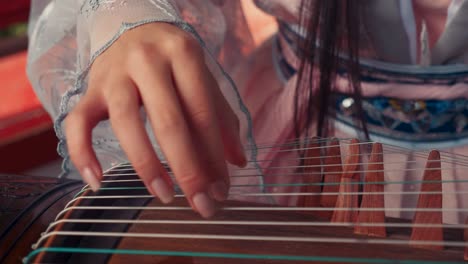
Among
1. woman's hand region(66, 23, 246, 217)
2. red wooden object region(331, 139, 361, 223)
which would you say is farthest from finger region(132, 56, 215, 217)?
red wooden object region(331, 139, 361, 223)

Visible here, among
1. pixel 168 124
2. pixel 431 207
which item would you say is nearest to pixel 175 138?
pixel 168 124

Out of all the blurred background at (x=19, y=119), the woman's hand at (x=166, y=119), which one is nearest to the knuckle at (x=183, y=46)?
the woman's hand at (x=166, y=119)

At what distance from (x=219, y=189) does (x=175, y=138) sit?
0.19 feet

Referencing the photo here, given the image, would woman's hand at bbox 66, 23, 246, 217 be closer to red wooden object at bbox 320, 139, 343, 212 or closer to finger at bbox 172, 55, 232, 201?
finger at bbox 172, 55, 232, 201

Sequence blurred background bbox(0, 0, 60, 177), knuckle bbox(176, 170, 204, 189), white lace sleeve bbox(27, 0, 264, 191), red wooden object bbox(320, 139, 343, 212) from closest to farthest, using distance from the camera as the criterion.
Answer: knuckle bbox(176, 170, 204, 189) < red wooden object bbox(320, 139, 343, 212) < white lace sleeve bbox(27, 0, 264, 191) < blurred background bbox(0, 0, 60, 177)

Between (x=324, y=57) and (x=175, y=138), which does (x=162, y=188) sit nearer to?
(x=175, y=138)

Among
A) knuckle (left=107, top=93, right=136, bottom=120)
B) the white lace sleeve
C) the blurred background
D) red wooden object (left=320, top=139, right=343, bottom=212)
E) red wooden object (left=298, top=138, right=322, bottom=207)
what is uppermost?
knuckle (left=107, top=93, right=136, bottom=120)

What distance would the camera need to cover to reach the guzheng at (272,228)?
497 millimetres

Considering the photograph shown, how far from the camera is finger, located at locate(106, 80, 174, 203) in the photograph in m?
0.47

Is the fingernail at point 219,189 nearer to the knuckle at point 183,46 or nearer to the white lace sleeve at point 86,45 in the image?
the knuckle at point 183,46

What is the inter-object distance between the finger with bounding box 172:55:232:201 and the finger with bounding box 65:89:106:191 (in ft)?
0.27

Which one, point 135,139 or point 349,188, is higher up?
point 135,139

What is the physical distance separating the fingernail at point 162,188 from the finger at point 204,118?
36 millimetres

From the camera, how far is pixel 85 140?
1.60ft
